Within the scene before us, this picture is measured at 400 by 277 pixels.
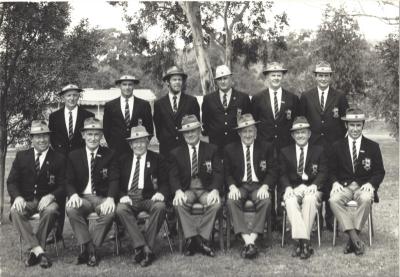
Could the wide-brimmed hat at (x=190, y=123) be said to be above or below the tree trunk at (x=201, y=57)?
below

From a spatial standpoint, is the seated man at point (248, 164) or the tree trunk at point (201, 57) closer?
the seated man at point (248, 164)

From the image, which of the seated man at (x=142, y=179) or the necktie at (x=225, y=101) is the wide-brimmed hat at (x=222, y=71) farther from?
the seated man at (x=142, y=179)

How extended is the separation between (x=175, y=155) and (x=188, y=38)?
42.2 ft

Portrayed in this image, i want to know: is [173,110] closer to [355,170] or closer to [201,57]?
[355,170]

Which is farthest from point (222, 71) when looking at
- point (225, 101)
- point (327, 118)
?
point (327, 118)

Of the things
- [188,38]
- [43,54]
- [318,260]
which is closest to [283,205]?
[318,260]

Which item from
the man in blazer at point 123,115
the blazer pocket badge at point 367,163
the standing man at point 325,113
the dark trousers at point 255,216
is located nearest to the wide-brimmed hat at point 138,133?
the man in blazer at point 123,115

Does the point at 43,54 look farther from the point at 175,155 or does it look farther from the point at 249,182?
the point at 249,182

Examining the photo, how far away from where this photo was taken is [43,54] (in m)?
8.11

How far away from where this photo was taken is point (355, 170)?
22.0ft

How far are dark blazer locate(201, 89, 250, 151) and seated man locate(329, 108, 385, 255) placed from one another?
1451 millimetres

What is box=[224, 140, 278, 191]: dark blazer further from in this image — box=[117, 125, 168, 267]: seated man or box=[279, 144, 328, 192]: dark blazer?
box=[117, 125, 168, 267]: seated man

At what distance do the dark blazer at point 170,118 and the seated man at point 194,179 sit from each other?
0.47 m

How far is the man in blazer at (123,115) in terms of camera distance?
7.26 meters
